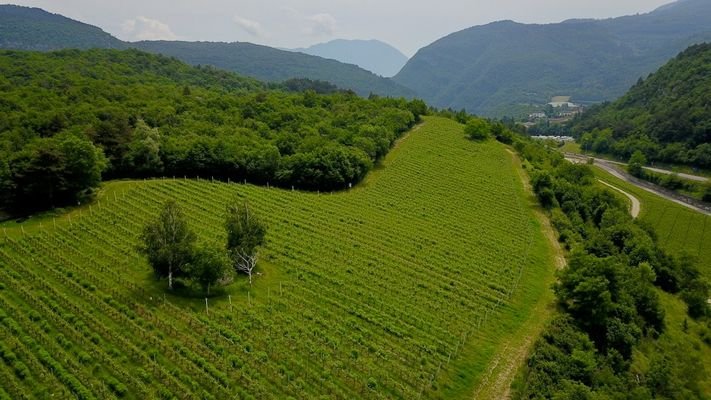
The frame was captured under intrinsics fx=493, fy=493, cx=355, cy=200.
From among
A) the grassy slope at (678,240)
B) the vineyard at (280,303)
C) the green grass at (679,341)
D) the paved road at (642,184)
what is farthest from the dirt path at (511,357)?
the paved road at (642,184)

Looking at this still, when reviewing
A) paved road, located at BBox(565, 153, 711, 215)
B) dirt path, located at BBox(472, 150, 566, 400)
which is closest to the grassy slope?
paved road, located at BBox(565, 153, 711, 215)

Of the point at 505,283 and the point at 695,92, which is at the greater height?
the point at 695,92

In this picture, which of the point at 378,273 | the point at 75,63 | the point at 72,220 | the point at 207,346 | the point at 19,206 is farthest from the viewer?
the point at 75,63

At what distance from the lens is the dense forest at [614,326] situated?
36669mm

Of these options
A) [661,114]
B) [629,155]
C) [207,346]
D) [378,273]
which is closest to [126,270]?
[207,346]

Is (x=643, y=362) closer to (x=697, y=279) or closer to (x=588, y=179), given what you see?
(x=697, y=279)

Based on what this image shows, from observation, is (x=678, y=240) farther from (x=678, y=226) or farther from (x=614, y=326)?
(x=614, y=326)

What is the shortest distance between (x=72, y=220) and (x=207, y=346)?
1102 inches

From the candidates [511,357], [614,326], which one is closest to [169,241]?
[511,357]

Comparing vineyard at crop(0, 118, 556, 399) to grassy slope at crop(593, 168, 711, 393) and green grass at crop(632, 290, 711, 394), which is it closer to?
green grass at crop(632, 290, 711, 394)

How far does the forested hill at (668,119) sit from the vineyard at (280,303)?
95259 millimetres

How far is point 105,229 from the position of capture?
50.3m

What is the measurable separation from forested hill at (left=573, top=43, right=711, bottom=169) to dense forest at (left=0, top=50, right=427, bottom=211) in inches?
3052

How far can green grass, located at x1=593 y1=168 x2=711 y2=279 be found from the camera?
85.1 meters
